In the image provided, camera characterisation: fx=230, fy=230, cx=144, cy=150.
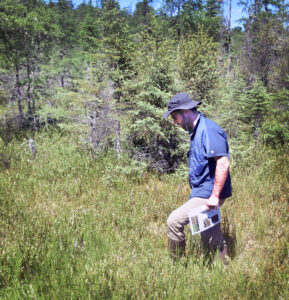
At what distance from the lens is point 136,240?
130 inches

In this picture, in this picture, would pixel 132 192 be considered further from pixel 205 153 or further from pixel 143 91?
pixel 205 153

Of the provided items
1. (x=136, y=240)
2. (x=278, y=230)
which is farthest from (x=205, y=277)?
(x=278, y=230)

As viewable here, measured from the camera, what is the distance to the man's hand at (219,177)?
239 centimetres

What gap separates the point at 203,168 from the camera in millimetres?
2572

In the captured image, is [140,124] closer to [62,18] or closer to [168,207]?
[168,207]

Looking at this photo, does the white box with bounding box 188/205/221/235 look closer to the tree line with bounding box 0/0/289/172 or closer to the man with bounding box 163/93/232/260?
the man with bounding box 163/93/232/260

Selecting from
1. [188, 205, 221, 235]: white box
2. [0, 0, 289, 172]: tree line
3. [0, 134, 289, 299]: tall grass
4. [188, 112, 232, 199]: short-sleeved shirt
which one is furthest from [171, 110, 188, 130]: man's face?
[0, 0, 289, 172]: tree line

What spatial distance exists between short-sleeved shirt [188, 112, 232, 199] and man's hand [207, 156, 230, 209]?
0.24 feet

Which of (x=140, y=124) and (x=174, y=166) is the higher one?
(x=140, y=124)

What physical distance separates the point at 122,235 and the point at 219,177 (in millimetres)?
1851

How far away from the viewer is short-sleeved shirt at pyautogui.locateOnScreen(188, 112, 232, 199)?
2412mm

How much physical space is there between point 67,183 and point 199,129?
3846mm

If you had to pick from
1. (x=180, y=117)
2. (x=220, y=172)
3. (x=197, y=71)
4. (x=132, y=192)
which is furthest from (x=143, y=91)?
(x=220, y=172)

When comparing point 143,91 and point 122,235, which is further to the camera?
point 143,91
